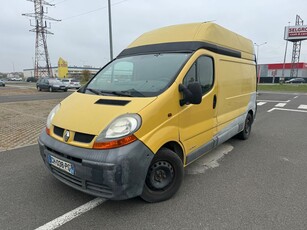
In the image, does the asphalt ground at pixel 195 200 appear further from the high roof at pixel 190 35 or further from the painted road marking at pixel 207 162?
the high roof at pixel 190 35

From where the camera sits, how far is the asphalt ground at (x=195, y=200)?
8.71 feet

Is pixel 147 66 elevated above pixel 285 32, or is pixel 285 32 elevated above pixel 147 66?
pixel 285 32

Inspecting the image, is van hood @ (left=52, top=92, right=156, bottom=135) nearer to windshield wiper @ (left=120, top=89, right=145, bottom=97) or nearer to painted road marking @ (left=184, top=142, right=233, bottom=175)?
windshield wiper @ (left=120, top=89, right=145, bottom=97)

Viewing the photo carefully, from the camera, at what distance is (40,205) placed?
9.76 ft

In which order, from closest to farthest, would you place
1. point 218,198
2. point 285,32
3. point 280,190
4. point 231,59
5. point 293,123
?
point 218,198 → point 280,190 → point 231,59 → point 293,123 → point 285,32

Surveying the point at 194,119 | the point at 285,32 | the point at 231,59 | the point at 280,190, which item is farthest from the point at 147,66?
the point at 285,32

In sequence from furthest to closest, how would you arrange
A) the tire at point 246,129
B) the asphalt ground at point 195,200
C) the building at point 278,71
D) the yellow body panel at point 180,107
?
the building at point 278,71
the tire at point 246,129
the yellow body panel at point 180,107
the asphalt ground at point 195,200

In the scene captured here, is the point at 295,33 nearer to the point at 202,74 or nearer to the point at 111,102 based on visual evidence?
the point at 202,74

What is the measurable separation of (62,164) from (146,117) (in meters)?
1.16

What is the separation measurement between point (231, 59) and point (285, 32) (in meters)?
69.4

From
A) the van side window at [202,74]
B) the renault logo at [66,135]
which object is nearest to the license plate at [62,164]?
the renault logo at [66,135]

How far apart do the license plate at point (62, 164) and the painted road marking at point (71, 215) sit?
48cm

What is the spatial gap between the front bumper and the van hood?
0.26m

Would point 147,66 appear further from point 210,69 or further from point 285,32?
point 285,32
